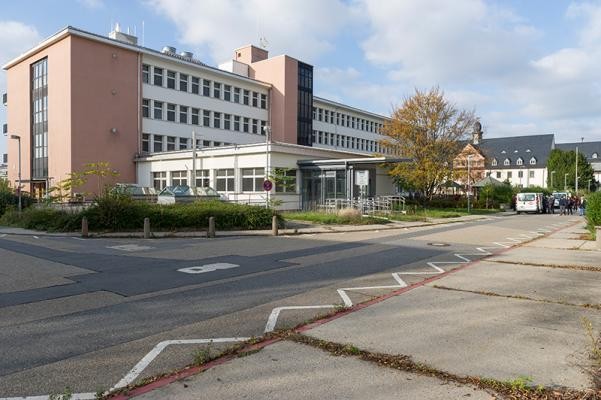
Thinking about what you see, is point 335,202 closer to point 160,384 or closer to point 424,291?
point 424,291

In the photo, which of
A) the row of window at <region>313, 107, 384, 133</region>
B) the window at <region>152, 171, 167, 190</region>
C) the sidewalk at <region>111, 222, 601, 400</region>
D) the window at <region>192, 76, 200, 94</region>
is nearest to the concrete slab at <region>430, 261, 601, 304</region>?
the sidewalk at <region>111, 222, 601, 400</region>

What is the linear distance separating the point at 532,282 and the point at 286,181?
26266 mm

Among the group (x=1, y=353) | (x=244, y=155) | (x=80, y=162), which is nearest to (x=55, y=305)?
(x=1, y=353)

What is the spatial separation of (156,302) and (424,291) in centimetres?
446

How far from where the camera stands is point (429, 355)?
475cm

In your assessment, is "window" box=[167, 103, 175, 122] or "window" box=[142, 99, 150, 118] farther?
"window" box=[167, 103, 175, 122]

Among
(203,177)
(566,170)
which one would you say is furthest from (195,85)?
(566,170)

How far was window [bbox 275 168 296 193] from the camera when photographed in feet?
109

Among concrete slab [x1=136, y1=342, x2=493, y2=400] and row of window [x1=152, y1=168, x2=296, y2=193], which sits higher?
row of window [x1=152, y1=168, x2=296, y2=193]

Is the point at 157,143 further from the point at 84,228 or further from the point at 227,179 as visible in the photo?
the point at 84,228

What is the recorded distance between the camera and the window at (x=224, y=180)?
37.5 m

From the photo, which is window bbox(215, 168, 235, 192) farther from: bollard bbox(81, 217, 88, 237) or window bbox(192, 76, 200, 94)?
bollard bbox(81, 217, 88, 237)

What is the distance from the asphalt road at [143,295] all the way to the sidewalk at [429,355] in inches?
28.8

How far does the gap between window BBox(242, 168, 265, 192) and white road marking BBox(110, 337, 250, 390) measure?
A: 2956cm
